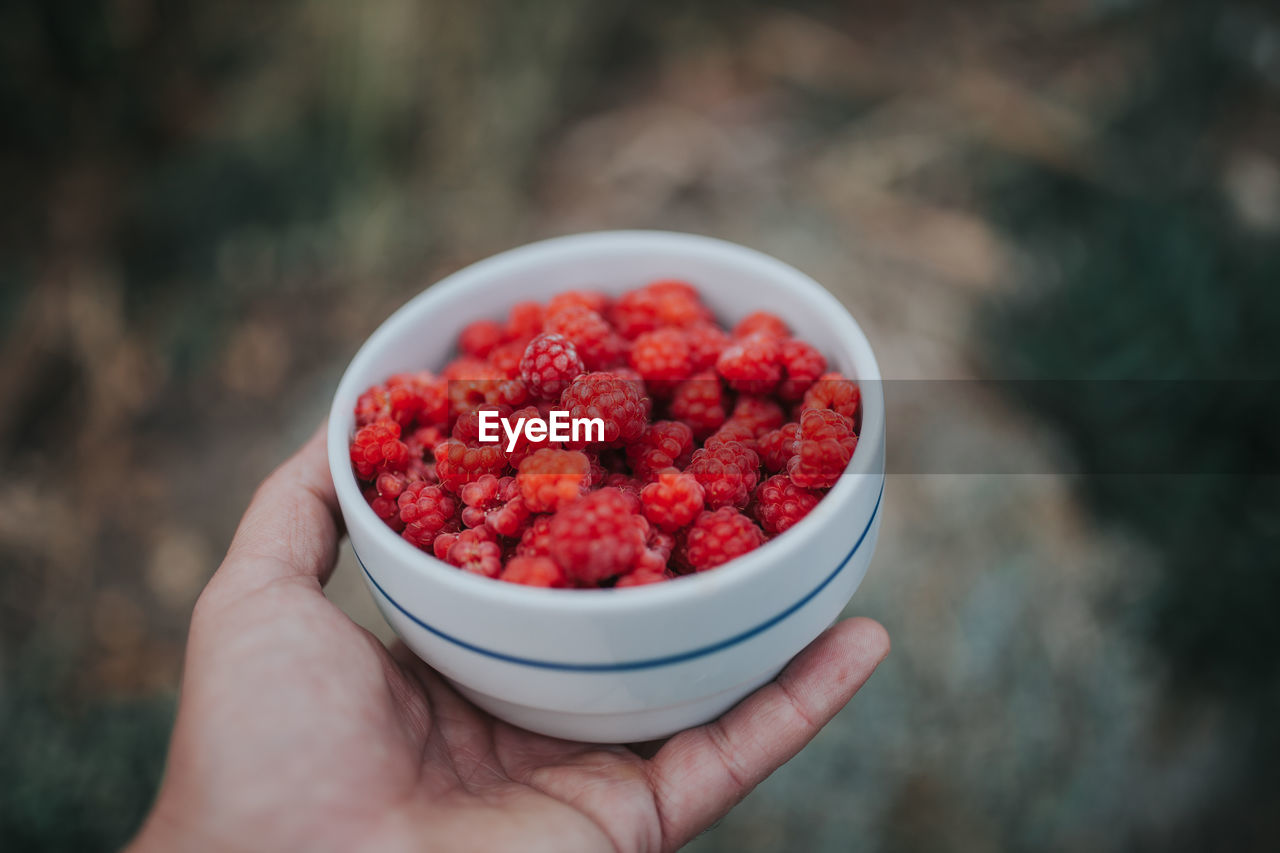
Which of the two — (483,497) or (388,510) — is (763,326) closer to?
(483,497)

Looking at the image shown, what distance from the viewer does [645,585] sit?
3.72 ft

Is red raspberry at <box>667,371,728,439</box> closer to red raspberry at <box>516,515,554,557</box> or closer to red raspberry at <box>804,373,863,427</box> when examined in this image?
red raspberry at <box>804,373,863,427</box>

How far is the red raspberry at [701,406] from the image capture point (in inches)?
58.9

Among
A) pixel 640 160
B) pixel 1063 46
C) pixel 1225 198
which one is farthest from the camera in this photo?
pixel 640 160

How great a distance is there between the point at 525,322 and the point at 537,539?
541mm

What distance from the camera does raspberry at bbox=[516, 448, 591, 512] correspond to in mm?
1225

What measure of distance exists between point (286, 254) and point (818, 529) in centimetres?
229

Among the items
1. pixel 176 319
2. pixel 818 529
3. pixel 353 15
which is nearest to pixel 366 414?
pixel 818 529

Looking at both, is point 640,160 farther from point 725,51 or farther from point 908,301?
point 908,301

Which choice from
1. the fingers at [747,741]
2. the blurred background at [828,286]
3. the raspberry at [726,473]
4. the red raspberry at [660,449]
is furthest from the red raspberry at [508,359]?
the blurred background at [828,286]

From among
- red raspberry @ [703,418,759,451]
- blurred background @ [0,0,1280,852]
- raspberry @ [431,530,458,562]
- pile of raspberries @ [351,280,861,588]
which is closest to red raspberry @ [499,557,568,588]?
pile of raspberries @ [351,280,861,588]

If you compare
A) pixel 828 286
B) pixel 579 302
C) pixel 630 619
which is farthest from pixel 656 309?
pixel 828 286

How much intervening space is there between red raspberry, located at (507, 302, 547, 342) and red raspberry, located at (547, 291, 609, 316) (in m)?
0.03

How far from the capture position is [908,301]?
271cm
